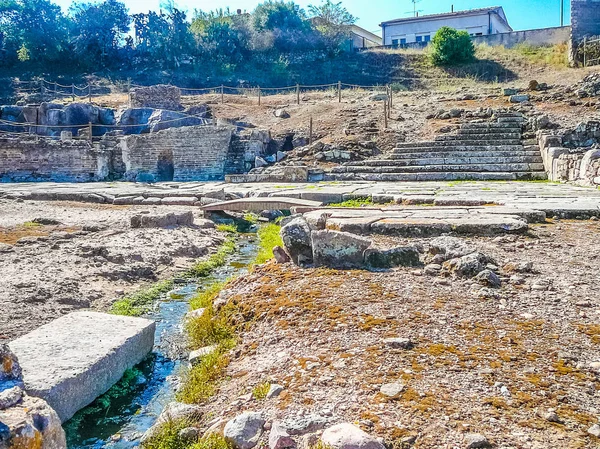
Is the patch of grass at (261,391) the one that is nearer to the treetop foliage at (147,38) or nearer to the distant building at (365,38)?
the treetop foliage at (147,38)

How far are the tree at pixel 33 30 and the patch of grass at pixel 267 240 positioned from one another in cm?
3456

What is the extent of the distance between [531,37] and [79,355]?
39.0 metres

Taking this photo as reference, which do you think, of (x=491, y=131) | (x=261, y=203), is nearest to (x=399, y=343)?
(x=261, y=203)

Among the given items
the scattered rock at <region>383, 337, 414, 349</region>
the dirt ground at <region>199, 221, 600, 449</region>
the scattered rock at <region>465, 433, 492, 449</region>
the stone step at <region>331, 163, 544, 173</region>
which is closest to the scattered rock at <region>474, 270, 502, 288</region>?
the dirt ground at <region>199, 221, 600, 449</region>

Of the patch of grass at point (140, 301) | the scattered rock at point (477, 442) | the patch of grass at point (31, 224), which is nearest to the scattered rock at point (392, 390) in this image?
the scattered rock at point (477, 442)

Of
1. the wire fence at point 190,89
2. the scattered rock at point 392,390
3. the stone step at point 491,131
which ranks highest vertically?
the wire fence at point 190,89

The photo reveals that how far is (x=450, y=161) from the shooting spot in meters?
16.6

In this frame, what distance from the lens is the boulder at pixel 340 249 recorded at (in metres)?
5.14

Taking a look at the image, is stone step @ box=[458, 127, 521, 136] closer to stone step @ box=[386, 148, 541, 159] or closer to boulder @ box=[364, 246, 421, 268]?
stone step @ box=[386, 148, 541, 159]

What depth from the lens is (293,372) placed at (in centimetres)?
325

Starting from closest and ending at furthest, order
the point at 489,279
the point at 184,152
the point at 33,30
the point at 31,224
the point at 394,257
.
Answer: the point at 489,279
the point at 394,257
the point at 31,224
the point at 184,152
the point at 33,30

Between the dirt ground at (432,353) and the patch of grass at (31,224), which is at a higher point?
the dirt ground at (432,353)

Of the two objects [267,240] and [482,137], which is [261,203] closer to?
[267,240]

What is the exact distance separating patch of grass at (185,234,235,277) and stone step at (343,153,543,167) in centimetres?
819
